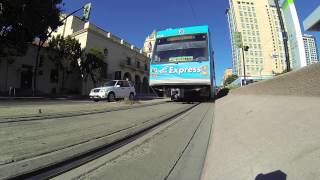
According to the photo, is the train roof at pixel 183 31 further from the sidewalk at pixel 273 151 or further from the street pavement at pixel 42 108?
the sidewalk at pixel 273 151

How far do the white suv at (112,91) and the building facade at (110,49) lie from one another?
15.4m

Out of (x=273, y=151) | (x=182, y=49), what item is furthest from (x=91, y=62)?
(x=273, y=151)

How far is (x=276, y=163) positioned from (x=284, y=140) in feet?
1.89

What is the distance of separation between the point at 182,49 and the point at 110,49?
88.4 feet

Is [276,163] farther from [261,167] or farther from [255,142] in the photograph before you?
[255,142]

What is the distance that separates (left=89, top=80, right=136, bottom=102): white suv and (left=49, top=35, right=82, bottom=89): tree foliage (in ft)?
39.6

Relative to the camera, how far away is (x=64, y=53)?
1054 inches

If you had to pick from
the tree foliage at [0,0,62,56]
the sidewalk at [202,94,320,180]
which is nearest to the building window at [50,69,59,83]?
the tree foliage at [0,0,62,56]

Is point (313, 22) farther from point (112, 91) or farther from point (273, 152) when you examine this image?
point (273, 152)

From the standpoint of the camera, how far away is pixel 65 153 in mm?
2910

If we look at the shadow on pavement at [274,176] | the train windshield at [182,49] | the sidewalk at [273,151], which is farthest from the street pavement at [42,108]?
the shadow on pavement at [274,176]

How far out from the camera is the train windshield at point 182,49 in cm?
1255

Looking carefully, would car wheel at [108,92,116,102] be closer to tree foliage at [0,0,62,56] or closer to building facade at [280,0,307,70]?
tree foliage at [0,0,62,56]

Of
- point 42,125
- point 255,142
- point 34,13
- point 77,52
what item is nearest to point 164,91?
point 42,125
